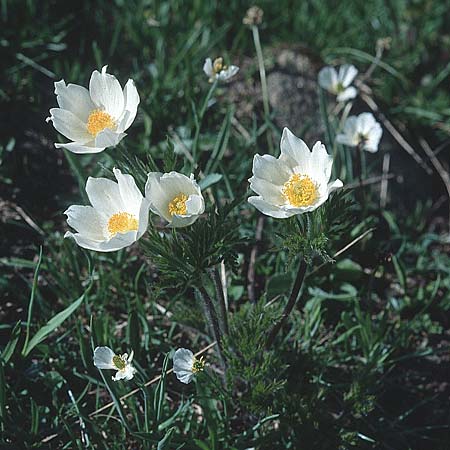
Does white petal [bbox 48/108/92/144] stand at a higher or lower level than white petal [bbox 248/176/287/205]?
higher

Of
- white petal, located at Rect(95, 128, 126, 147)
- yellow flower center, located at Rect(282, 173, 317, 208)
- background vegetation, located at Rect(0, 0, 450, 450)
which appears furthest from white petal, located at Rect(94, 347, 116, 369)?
yellow flower center, located at Rect(282, 173, 317, 208)

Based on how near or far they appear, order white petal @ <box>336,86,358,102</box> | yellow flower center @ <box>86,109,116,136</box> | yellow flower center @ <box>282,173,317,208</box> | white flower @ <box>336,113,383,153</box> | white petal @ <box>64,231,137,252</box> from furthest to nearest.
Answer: white petal @ <box>336,86,358,102</box> < white flower @ <box>336,113,383,153</box> < yellow flower center @ <box>86,109,116,136</box> < yellow flower center @ <box>282,173,317,208</box> < white petal @ <box>64,231,137,252</box>

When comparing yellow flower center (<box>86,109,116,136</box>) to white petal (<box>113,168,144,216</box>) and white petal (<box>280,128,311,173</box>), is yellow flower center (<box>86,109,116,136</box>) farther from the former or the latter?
white petal (<box>280,128,311,173</box>)

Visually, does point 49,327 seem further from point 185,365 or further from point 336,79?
point 336,79

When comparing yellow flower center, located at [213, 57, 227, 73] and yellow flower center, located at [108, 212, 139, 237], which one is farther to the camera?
yellow flower center, located at [213, 57, 227, 73]

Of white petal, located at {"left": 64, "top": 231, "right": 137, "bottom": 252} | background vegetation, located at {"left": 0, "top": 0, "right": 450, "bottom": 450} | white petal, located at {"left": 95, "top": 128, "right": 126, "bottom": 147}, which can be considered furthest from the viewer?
background vegetation, located at {"left": 0, "top": 0, "right": 450, "bottom": 450}

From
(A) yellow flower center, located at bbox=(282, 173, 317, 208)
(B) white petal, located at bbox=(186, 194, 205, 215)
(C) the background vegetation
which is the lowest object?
(C) the background vegetation

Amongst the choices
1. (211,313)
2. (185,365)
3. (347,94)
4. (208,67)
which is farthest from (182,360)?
(347,94)

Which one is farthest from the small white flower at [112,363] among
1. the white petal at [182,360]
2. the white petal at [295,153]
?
the white petal at [295,153]

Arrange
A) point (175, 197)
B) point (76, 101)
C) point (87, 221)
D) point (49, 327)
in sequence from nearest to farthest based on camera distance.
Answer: point (175, 197) < point (87, 221) < point (76, 101) < point (49, 327)
